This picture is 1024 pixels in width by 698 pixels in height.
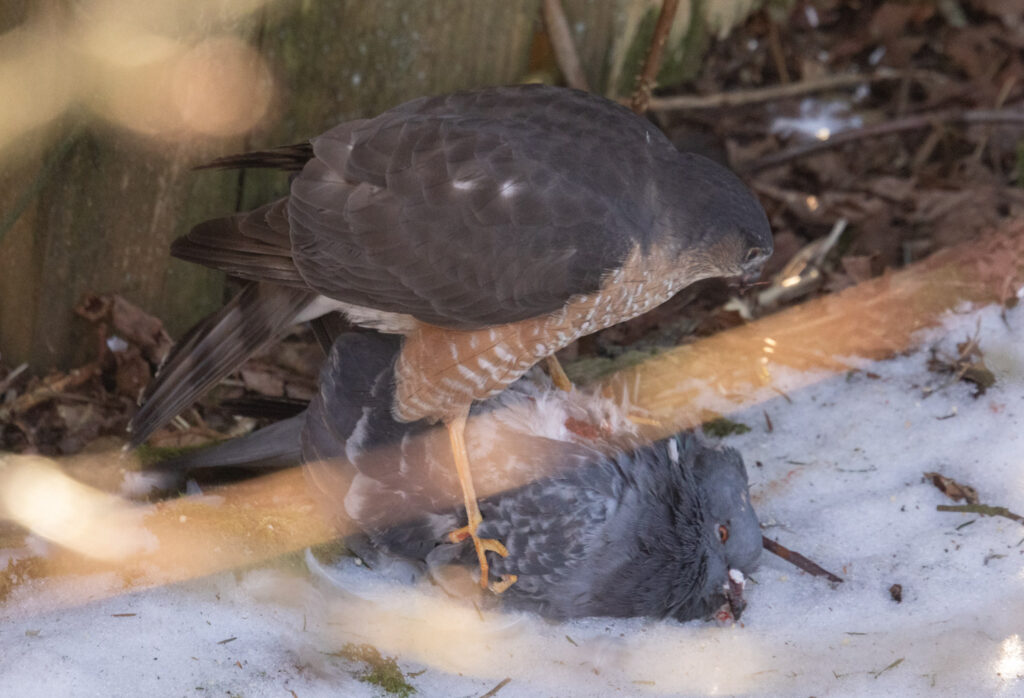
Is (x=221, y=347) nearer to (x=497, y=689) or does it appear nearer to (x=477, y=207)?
(x=477, y=207)

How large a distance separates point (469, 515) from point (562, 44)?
A: 2.39 m

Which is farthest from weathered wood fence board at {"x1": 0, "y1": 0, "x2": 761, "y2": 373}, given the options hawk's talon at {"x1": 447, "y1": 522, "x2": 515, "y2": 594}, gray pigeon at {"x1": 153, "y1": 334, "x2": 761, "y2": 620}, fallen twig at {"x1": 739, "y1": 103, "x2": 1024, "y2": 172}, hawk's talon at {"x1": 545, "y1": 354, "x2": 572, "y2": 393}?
hawk's talon at {"x1": 447, "y1": 522, "x2": 515, "y2": 594}

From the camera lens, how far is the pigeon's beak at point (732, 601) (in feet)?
11.9

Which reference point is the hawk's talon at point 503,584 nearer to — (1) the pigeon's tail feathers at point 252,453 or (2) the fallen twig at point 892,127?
(1) the pigeon's tail feathers at point 252,453

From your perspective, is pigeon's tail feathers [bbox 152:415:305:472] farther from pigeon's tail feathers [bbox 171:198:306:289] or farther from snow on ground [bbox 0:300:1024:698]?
pigeon's tail feathers [bbox 171:198:306:289]

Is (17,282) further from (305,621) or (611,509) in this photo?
(611,509)

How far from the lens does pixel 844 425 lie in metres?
4.29

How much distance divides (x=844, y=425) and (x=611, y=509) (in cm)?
119

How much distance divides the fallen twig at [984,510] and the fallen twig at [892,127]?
2376 millimetres

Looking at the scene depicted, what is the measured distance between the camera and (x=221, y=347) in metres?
3.92

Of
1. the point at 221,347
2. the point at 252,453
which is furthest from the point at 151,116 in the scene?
the point at 252,453

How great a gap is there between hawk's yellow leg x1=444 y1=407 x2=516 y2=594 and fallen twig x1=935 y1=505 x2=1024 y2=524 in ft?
5.24

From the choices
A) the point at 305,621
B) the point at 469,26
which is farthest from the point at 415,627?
the point at 469,26

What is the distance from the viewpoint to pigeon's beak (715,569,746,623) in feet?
11.9
